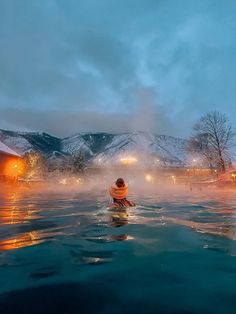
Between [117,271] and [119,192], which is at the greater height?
[119,192]

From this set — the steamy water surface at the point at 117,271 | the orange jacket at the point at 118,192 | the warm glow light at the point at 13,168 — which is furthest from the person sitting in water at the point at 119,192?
the warm glow light at the point at 13,168

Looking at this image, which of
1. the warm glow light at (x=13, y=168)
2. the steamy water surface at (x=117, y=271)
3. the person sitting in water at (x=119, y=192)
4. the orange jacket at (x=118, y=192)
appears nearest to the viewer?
the steamy water surface at (x=117, y=271)

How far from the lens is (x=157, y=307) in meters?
3.57

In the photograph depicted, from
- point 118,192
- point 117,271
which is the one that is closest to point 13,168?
point 118,192

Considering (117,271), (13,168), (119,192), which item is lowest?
(117,271)

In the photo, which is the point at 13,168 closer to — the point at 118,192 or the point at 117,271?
the point at 118,192

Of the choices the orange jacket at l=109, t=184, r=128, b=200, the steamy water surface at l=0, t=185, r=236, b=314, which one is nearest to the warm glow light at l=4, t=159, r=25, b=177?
the orange jacket at l=109, t=184, r=128, b=200

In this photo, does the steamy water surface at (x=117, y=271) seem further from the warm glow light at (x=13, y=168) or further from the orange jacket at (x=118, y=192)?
the warm glow light at (x=13, y=168)

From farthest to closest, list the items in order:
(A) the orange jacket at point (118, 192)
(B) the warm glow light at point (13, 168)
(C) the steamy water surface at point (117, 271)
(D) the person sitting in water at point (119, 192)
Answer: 1. (B) the warm glow light at point (13, 168)
2. (A) the orange jacket at point (118, 192)
3. (D) the person sitting in water at point (119, 192)
4. (C) the steamy water surface at point (117, 271)

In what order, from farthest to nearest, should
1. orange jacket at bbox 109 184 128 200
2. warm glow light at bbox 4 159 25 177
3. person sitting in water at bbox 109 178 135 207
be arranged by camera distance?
warm glow light at bbox 4 159 25 177
orange jacket at bbox 109 184 128 200
person sitting in water at bbox 109 178 135 207

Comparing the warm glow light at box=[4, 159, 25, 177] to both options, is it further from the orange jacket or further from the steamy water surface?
the steamy water surface

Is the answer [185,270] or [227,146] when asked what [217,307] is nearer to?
[185,270]

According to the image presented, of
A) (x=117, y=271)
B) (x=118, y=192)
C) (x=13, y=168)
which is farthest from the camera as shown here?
(x=13, y=168)

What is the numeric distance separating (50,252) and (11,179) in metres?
48.0
